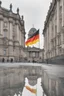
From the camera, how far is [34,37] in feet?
189

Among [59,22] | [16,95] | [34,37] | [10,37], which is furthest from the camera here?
[10,37]

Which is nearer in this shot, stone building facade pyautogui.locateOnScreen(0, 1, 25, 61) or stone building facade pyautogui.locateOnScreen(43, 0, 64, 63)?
stone building facade pyautogui.locateOnScreen(43, 0, 64, 63)

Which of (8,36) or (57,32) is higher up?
(8,36)

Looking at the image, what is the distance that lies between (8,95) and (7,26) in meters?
105

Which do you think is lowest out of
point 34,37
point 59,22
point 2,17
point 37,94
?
point 37,94

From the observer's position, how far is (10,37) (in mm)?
114000

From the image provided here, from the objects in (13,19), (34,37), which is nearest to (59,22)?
(34,37)

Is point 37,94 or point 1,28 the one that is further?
point 1,28

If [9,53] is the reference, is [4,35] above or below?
above

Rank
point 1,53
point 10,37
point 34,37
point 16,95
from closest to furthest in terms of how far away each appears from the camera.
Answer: point 16,95 → point 34,37 → point 1,53 → point 10,37

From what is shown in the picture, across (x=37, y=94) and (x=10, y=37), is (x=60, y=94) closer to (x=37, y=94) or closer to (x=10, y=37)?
(x=37, y=94)

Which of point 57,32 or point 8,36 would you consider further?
point 8,36

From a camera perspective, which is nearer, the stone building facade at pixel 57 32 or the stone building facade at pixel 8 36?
the stone building facade at pixel 57 32

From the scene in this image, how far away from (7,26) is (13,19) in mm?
7300
